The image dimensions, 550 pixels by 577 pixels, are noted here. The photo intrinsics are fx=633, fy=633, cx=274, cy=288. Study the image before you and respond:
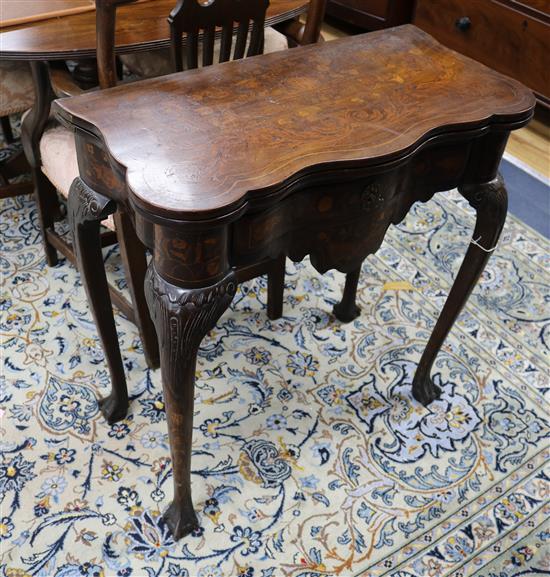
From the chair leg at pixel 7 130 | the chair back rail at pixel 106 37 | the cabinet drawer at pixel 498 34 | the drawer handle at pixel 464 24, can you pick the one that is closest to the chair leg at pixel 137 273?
the chair back rail at pixel 106 37

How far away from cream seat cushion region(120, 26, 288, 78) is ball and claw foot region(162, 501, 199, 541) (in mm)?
1247

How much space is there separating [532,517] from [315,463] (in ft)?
1.68

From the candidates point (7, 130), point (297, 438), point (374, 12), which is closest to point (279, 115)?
point (297, 438)

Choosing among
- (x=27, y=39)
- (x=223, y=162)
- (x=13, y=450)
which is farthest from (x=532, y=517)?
(x=27, y=39)

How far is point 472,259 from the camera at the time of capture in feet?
4.60

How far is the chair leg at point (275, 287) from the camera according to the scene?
1.74 meters

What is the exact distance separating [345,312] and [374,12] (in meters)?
2.12

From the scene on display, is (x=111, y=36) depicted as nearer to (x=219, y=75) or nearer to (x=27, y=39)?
(x=219, y=75)

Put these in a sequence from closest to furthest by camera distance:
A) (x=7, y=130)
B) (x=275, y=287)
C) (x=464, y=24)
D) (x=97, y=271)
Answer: (x=97, y=271) → (x=275, y=287) → (x=7, y=130) → (x=464, y=24)

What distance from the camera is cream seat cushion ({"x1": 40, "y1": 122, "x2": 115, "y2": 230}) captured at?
1.55 m

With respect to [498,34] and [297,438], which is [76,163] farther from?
[498,34]

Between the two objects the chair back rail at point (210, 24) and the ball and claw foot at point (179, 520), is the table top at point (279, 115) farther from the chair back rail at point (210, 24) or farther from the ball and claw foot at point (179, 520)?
the ball and claw foot at point (179, 520)

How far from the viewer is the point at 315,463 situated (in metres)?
1.53

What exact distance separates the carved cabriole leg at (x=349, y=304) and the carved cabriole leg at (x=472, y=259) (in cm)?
30
